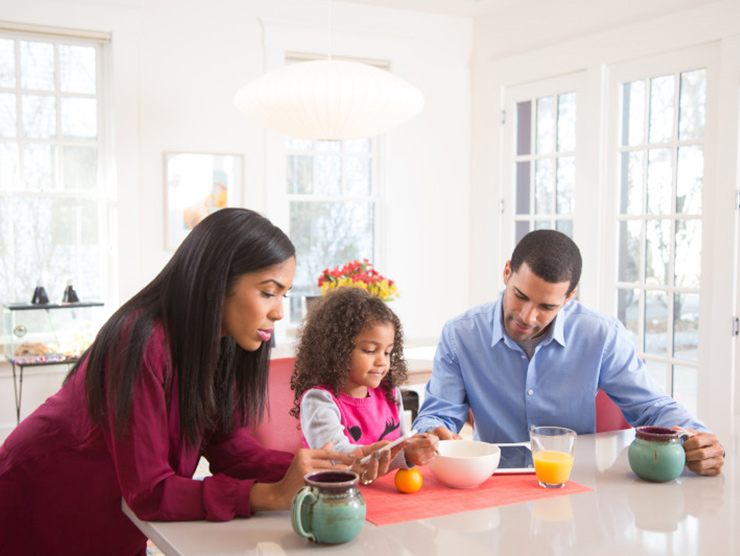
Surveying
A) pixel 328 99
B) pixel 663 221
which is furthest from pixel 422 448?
pixel 663 221

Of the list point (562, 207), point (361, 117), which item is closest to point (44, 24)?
point (361, 117)

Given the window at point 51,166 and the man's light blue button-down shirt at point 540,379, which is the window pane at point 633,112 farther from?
the window at point 51,166

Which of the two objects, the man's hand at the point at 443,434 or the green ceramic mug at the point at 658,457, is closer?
the green ceramic mug at the point at 658,457

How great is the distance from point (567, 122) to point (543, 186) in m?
0.46

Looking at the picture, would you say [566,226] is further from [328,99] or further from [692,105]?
[328,99]

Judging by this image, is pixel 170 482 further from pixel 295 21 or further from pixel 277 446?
pixel 295 21

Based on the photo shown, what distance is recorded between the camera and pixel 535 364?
207 cm

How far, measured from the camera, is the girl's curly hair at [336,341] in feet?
6.68

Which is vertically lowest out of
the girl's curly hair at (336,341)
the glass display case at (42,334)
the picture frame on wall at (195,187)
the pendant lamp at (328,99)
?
the glass display case at (42,334)

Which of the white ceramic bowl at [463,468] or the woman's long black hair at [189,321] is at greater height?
the woman's long black hair at [189,321]

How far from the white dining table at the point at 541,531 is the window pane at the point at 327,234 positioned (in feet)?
12.8

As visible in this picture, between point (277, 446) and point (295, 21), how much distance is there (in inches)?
145

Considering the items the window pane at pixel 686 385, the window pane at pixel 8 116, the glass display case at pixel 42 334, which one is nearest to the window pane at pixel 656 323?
the window pane at pixel 686 385

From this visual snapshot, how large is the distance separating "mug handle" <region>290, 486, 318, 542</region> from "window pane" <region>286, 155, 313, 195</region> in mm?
4110
